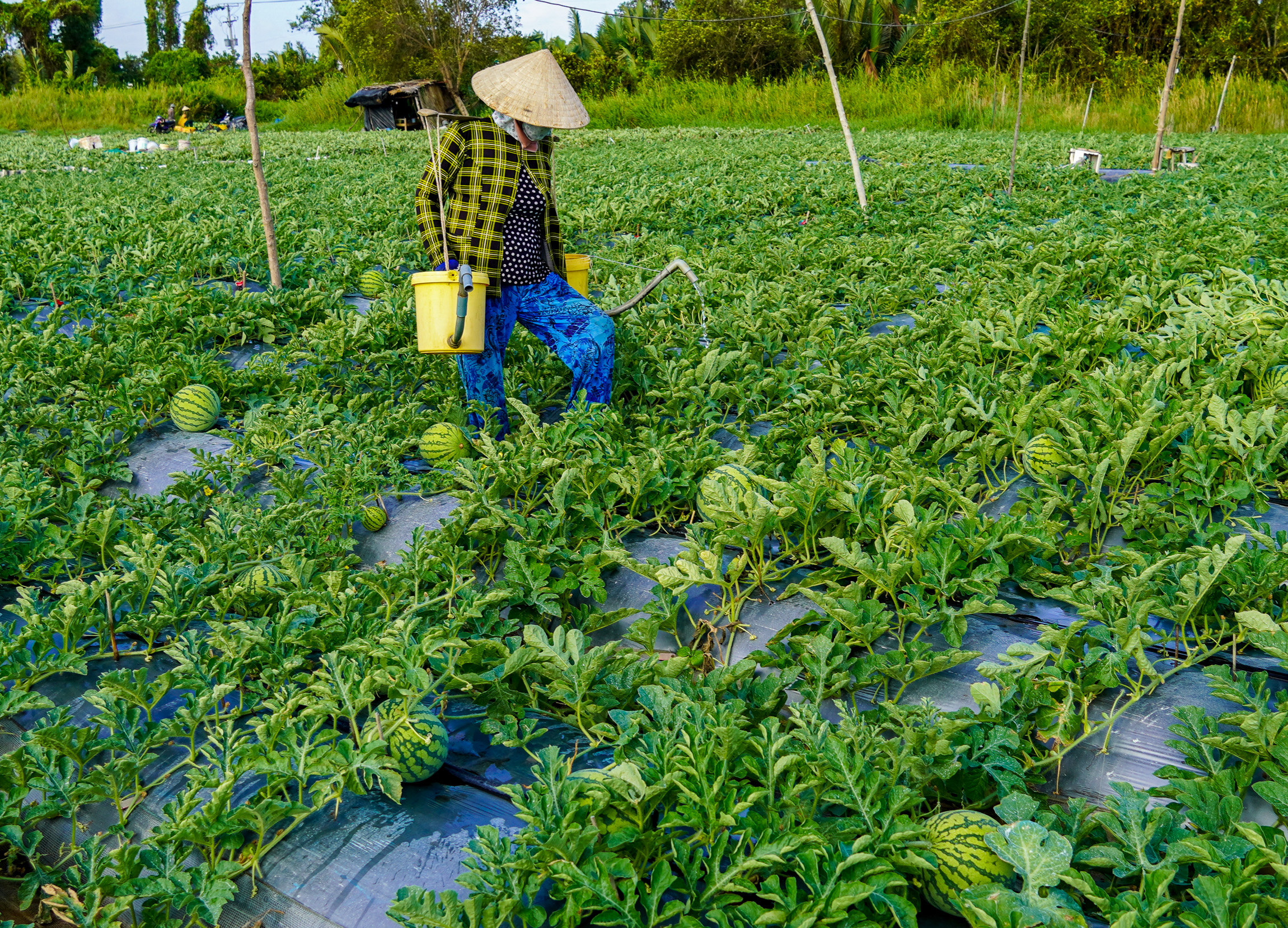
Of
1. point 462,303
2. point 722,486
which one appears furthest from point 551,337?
point 722,486

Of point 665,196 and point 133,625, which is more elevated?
point 665,196

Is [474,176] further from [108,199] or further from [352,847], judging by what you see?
[108,199]

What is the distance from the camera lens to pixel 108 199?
352 inches

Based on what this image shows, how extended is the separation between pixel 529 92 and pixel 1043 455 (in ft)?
7.51

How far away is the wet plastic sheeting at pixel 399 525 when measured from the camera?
10.2 ft

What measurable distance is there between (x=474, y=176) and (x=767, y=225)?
4.36m

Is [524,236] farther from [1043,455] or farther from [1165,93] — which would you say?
[1165,93]

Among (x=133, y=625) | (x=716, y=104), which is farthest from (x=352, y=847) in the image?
(x=716, y=104)

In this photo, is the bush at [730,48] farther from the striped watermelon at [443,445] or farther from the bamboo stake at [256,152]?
the striped watermelon at [443,445]

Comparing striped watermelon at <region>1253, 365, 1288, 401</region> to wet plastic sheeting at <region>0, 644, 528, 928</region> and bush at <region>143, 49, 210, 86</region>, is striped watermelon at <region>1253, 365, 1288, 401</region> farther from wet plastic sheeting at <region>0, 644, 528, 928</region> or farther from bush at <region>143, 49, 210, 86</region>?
bush at <region>143, 49, 210, 86</region>

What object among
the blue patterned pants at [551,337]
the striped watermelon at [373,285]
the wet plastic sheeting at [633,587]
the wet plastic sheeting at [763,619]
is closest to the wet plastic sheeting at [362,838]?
the wet plastic sheeting at [633,587]

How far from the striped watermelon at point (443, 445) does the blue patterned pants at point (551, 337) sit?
0.85 ft

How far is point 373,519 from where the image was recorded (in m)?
3.16

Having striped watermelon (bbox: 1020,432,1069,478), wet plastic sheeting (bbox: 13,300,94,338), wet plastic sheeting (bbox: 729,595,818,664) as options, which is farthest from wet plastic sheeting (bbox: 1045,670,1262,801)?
wet plastic sheeting (bbox: 13,300,94,338)
